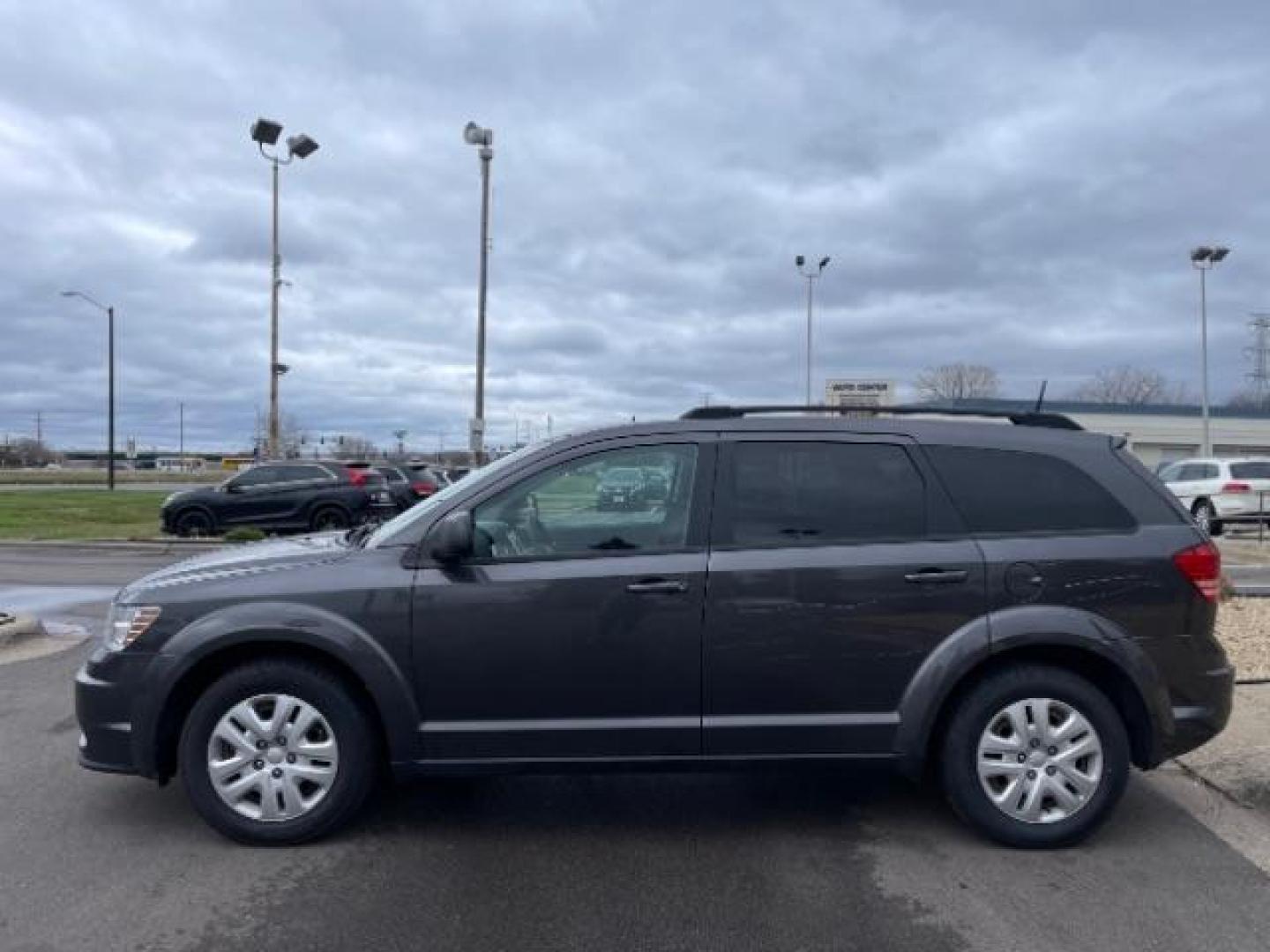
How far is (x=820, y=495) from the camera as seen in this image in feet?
15.8

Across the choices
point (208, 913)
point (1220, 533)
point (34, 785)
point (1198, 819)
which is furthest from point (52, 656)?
point (1220, 533)

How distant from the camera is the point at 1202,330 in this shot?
135ft

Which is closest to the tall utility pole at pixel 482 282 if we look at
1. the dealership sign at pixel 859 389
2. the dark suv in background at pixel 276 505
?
the dark suv in background at pixel 276 505

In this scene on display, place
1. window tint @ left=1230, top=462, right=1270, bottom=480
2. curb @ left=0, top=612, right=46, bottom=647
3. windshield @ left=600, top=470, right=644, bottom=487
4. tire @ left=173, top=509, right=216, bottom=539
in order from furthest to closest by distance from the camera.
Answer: window tint @ left=1230, top=462, right=1270, bottom=480
tire @ left=173, top=509, right=216, bottom=539
curb @ left=0, top=612, right=46, bottom=647
windshield @ left=600, top=470, right=644, bottom=487

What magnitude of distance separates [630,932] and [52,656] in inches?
262

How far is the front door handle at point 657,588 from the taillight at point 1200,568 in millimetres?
2091

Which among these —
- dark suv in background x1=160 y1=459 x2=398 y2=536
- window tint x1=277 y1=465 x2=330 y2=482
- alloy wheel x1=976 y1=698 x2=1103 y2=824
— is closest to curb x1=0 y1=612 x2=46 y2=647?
alloy wheel x1=976 y1=698 x2=1103 y2=824

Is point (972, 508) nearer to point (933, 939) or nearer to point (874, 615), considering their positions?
point (874, 615)

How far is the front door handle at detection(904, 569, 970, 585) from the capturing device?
464cm

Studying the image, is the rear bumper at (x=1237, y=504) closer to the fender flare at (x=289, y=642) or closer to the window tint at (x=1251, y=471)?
the window tint at (x=1251, y=471)

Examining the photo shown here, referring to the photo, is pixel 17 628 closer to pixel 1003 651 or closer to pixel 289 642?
pixel 289 642

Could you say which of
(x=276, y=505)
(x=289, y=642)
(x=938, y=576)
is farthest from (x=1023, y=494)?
(x=276, y=505)

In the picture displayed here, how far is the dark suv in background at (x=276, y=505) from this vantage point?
21.0 m

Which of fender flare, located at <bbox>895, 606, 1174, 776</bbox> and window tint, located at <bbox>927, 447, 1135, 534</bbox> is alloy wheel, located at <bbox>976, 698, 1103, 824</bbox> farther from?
window tint, located at <bbox>927, 447, 1135, 534</bbox>
